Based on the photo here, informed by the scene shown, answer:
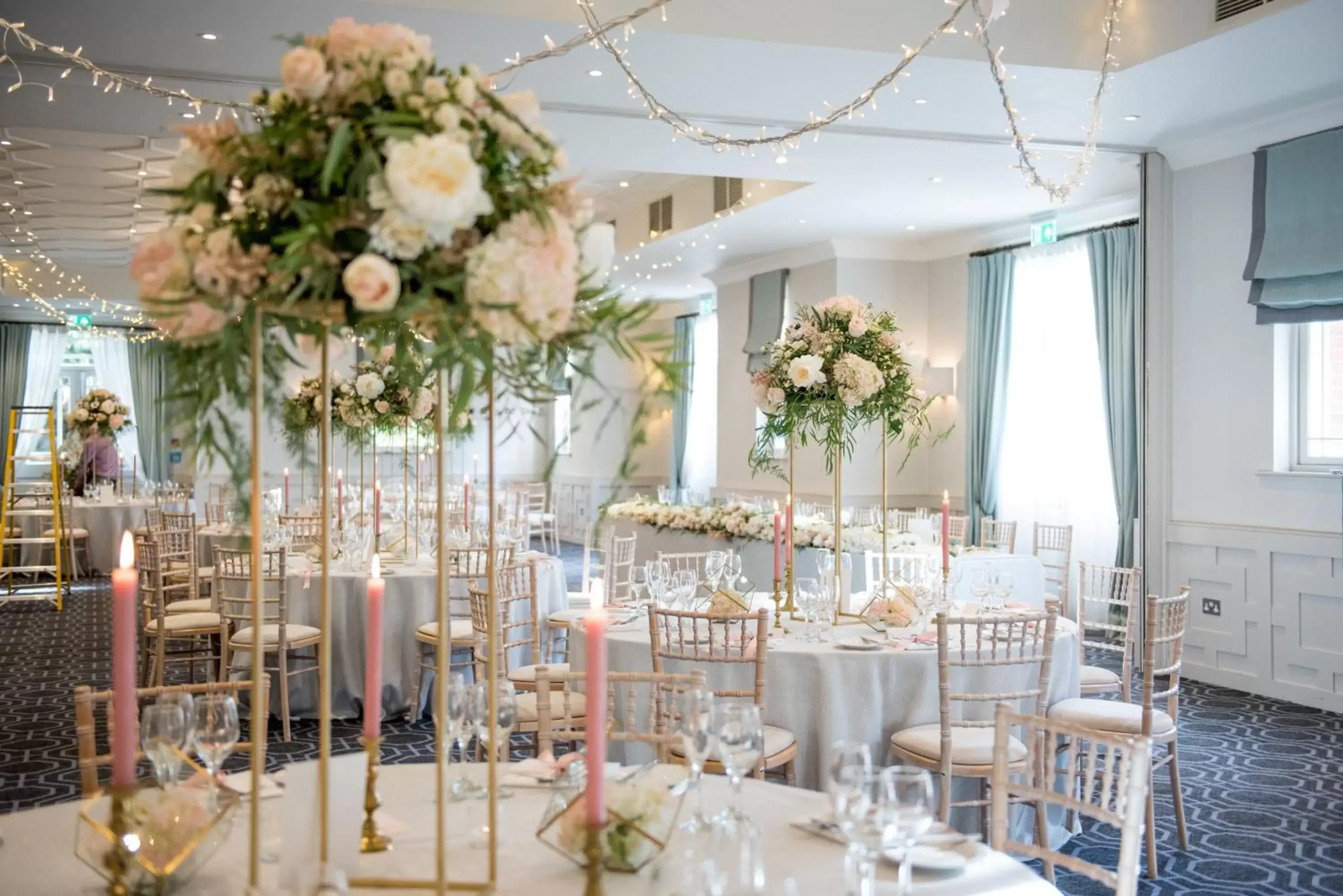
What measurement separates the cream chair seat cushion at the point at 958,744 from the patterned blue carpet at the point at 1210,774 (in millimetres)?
569

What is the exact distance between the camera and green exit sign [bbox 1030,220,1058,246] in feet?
35.2

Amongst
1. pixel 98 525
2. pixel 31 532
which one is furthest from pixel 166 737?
pixel 31 532

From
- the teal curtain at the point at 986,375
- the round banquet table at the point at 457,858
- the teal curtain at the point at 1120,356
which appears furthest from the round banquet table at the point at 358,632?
the teal curtain at the point at 986,375

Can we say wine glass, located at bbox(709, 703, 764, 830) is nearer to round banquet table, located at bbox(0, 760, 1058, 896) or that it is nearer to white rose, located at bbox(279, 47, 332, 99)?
round banquet table, located at bbox(0, 760, 1058, 896)

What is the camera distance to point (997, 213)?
10.9 m

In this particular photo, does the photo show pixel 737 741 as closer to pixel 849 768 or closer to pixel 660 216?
pixel 849 768

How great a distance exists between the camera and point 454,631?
6.78 m

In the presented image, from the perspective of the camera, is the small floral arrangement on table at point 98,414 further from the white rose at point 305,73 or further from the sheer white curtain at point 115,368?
the white rose at point 305,73

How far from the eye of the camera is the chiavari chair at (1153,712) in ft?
14.6

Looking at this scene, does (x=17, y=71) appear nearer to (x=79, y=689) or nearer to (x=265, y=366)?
(x=79, y=689)

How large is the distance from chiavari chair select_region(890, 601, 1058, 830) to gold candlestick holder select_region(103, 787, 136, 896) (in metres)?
2.79

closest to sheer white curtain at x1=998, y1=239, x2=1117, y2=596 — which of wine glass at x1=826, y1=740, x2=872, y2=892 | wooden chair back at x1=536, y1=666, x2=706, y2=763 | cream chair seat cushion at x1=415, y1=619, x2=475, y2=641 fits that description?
cream chair seat cushion at x1=415, y1=619, x2=475, y2=641

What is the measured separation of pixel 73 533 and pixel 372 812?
13.7 metres

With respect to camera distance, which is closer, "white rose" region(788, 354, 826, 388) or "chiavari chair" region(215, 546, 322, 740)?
"white rose" region(788, 354, 826, 388)
